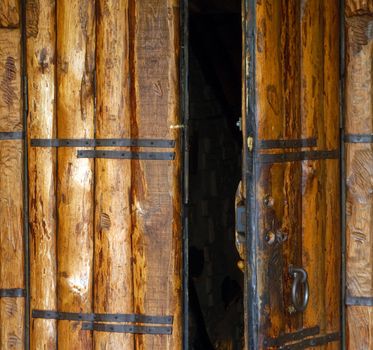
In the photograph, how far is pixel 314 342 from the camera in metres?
4.99

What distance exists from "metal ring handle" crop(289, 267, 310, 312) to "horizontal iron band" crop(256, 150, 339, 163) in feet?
1.76

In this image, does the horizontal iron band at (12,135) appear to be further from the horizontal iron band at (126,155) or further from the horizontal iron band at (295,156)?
the horizontal iron band at (295,156)

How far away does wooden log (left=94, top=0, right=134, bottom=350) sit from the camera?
16.7 feet

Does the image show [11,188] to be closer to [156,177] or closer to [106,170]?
[106,170]

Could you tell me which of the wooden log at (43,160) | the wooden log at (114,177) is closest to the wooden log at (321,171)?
the wooden log at (114,177)

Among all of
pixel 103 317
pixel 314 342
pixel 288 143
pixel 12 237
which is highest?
pixel 288 143

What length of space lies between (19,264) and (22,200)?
13.6 inches

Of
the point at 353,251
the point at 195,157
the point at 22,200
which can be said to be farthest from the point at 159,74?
the point at 195,157

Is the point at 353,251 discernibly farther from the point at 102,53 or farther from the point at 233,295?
the point at 233,295

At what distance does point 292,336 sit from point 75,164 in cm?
142

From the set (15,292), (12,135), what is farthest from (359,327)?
(12,135)

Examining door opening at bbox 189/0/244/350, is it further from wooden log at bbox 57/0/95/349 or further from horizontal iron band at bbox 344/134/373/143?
horizontal iron band at bbox 344/134/373/143

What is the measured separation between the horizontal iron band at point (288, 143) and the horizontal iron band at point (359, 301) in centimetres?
84

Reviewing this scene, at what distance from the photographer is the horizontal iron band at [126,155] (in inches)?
199
